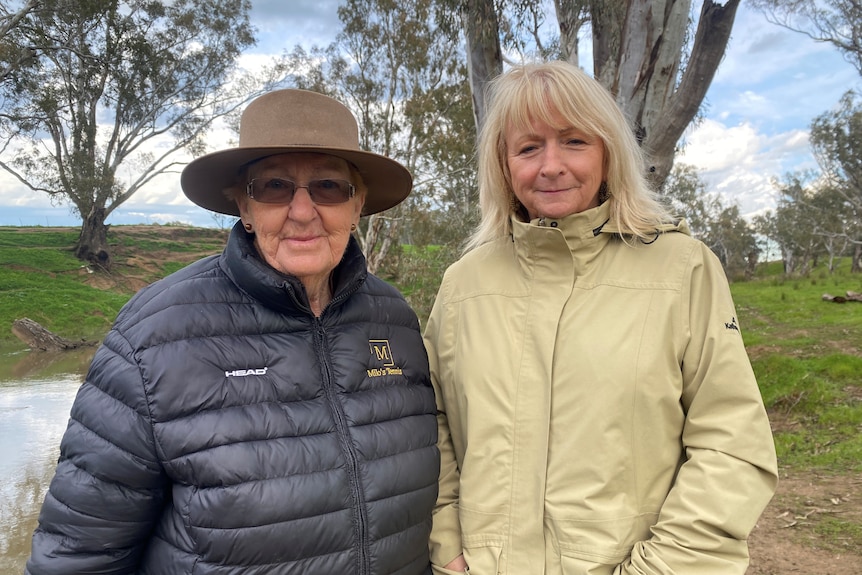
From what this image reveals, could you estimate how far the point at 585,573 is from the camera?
4.08 feet

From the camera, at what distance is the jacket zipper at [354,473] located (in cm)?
130

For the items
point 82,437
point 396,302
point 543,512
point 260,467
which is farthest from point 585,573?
point 82,437

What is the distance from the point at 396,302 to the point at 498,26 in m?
3.87

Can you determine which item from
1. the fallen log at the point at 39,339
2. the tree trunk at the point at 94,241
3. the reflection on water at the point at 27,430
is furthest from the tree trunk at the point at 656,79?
the tree trunk at the point at 94,241

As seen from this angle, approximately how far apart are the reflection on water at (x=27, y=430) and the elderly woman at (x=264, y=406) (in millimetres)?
3014

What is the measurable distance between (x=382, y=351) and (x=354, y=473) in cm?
33

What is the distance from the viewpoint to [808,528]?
353 centimetres

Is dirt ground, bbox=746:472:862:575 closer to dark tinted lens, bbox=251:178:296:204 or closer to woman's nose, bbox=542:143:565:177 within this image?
woman's nose, bbox=542:143:565:177

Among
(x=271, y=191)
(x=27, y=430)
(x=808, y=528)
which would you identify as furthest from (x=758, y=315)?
(x=271, y=191)

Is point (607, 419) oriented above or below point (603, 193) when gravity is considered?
below

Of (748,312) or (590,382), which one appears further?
(748,312)

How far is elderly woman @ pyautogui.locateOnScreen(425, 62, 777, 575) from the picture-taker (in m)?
1.23

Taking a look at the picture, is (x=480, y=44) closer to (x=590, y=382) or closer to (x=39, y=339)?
(x=590, y=382)

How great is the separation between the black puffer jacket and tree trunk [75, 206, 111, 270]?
21.3 meters
